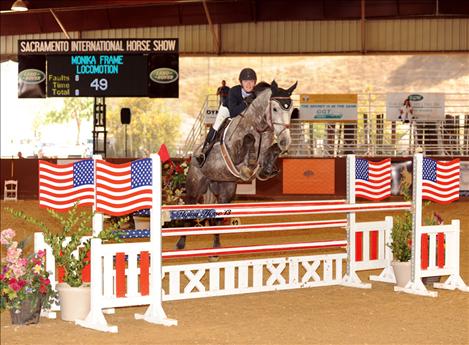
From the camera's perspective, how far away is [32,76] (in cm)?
2353

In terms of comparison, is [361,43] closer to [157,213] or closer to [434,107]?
[434,107]

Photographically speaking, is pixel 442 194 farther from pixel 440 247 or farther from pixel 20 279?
pixel 20 279

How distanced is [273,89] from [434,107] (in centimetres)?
1492

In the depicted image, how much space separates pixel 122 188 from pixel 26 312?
1242 millimetres

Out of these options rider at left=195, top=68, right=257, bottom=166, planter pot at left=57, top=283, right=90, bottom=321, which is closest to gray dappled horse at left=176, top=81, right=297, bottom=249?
rider at left=195, top=68, right=257, bottom=166

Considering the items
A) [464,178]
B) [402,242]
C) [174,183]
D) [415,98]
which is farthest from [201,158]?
[415,98]

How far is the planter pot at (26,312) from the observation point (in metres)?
6.97

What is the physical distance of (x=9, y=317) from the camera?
24.4 ft

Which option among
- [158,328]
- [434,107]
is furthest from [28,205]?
[158,328]

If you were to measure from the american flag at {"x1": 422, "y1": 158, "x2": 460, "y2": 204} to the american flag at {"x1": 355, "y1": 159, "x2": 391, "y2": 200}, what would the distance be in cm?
48

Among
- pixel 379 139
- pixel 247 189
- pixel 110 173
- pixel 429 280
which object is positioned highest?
pixel 379 139

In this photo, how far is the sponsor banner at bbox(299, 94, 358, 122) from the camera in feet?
78.3

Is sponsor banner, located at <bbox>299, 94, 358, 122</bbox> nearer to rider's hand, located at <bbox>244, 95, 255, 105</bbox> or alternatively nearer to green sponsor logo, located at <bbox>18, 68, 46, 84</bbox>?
green sponsor logo, located at <bbox>18, 68, 46, 84</bbox>

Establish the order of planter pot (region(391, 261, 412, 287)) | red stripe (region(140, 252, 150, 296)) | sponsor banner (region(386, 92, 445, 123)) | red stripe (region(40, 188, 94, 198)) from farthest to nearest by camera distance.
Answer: sponsor banner (region(386, 92, 445, 123))
planter pot (region(391, 261, 412, 287))
red stripe (region(40, 188, 94, 198))
red stripe (region(140, 252, 150, 296))
